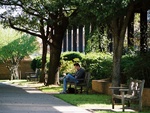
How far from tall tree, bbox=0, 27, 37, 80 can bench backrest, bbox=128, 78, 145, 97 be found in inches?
1137

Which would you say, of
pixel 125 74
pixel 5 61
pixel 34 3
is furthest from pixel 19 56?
pixel 125 74

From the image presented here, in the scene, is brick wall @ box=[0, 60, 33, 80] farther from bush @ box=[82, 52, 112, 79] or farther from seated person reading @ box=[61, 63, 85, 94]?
seated person reading @ box=[61, 63, 85, 94]

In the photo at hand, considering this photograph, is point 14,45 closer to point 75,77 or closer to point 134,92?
point 75,77

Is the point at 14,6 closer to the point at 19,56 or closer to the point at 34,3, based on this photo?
the point at 34,3

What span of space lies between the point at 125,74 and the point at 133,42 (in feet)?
22.7

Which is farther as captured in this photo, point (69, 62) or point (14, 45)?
point (14, 45)

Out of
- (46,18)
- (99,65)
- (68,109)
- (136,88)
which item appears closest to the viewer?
(68,109)

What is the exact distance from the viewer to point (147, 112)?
12.0m

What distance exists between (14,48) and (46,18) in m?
17.9

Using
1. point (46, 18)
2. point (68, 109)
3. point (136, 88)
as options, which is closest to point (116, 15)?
point (136, 88)

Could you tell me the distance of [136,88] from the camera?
12727mm

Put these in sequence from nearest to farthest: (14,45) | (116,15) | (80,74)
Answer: (116,15) → (80,74) → (14,45)

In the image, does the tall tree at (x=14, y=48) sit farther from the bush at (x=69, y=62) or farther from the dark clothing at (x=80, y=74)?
the dark clothing at (x=80, y=74)

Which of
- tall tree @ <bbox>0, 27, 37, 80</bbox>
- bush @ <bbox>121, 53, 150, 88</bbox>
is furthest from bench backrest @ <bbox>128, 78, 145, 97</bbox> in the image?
tall tree @ <bbox>0, 27, 37, 80</bbox>
